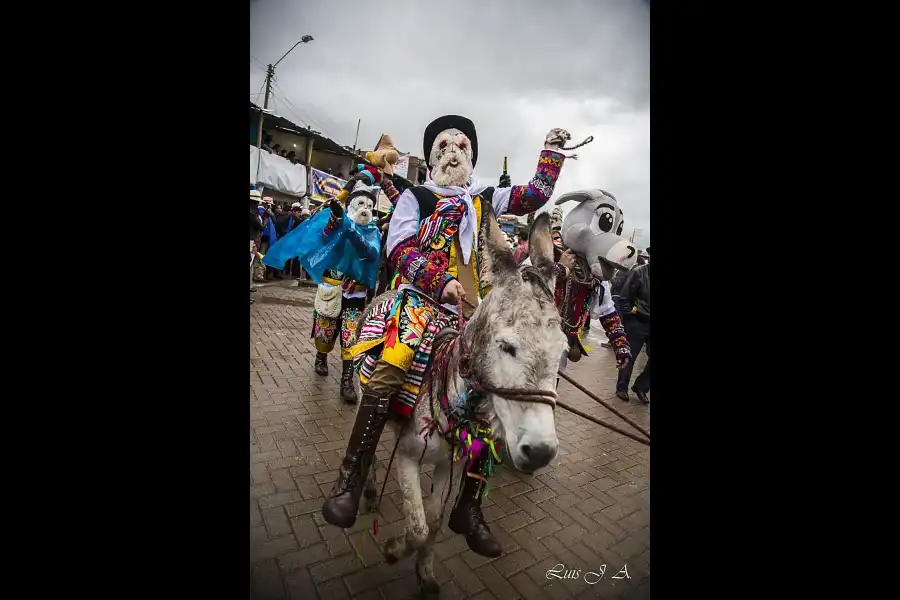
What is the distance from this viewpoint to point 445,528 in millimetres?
2600

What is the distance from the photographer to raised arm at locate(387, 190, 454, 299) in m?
2.19

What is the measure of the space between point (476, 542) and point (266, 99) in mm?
2821

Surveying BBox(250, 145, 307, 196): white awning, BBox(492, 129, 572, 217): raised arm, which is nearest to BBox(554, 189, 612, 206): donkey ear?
BBox(492, 129, 572, 217): raised arm

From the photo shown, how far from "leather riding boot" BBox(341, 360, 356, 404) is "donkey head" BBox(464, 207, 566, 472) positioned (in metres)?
3.29

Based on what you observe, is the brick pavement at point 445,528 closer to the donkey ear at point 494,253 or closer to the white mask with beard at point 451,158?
the donkey ear at point 494,253

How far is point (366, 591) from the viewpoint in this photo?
1998mm

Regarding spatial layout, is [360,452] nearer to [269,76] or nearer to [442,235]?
[442,235]

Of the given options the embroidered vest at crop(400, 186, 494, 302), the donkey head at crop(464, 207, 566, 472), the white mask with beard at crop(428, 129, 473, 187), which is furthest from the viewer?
the white mask with beard at crop(428, 129, 473, 187)

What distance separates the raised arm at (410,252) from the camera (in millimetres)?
2188

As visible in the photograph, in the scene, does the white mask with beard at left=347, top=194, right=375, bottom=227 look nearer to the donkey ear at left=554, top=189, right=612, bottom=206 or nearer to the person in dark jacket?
the donkey ear at left=554, top=189, right=612, bottom=206

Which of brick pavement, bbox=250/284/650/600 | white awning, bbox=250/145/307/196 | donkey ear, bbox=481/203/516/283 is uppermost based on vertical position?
white awning, bbox=250/145/307/196
